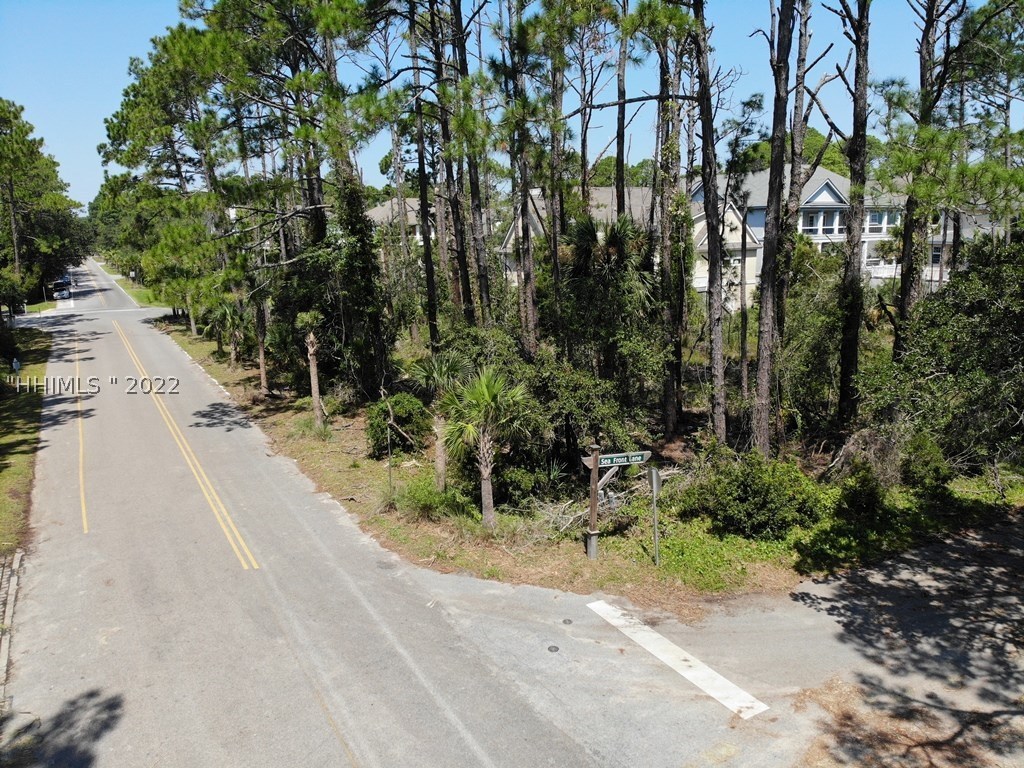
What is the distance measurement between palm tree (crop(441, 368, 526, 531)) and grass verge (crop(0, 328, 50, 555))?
364 inches

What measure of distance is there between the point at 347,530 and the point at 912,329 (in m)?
11.4

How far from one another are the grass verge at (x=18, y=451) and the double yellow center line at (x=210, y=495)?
3.68 metres

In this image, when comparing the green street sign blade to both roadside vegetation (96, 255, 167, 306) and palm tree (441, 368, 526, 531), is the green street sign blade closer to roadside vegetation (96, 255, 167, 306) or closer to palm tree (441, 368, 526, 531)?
palm tree (441, 368, 526, 531)

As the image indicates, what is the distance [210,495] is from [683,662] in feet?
40.3

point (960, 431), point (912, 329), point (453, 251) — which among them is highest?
point (453, 251)

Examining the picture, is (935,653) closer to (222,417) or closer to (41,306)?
(222,417)

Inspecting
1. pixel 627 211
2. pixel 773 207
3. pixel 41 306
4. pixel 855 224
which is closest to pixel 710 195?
pixel 773 207

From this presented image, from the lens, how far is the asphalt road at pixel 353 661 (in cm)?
780

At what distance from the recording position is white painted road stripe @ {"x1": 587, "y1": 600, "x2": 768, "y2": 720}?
27.2 ft

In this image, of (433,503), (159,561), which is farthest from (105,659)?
(433,503)

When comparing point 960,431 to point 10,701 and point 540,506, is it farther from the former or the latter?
point 10,701

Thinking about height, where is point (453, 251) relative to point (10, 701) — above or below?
above

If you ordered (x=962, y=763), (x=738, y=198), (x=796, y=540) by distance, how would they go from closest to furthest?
(x=962, y=763) < (x=796, y=540) < (x=738, y=198)

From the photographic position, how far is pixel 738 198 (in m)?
25.7
